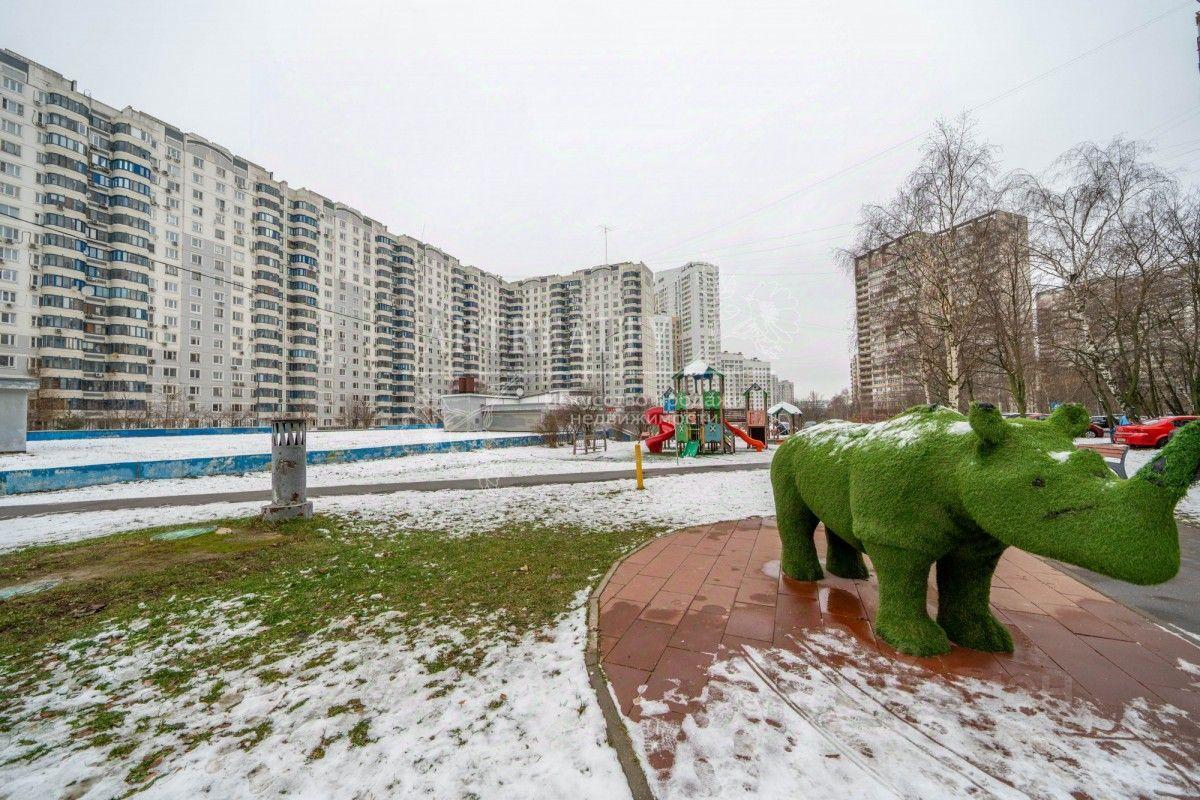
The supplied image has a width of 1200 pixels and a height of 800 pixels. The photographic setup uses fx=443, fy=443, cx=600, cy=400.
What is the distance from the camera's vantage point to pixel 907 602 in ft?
11.0

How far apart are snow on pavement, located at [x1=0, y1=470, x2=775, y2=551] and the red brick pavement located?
2814 millimetres

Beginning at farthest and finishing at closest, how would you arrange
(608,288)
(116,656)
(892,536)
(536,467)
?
(608,288) < (536,467) < (116,656) < (892,536)

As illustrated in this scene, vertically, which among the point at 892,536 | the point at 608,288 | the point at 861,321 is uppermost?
the point at 608,288

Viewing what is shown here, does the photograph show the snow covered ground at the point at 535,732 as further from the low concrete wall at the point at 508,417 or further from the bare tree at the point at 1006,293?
the low concrete wall at the point at 508,417

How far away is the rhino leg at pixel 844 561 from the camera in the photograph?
4898mm

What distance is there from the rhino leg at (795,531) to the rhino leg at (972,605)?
1271 millimetres

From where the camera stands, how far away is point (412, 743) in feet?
8.04

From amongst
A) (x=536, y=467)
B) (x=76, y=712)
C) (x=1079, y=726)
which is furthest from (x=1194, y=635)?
(x=536, y=467)

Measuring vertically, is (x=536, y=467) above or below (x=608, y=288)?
below

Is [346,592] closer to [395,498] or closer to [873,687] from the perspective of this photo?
[873,687]

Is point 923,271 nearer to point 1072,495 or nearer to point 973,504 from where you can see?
point 973,504

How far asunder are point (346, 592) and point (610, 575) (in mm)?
2819

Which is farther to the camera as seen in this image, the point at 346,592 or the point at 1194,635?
the point at 346,592

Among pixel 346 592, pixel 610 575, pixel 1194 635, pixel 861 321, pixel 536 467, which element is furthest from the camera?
pixel 861 321
